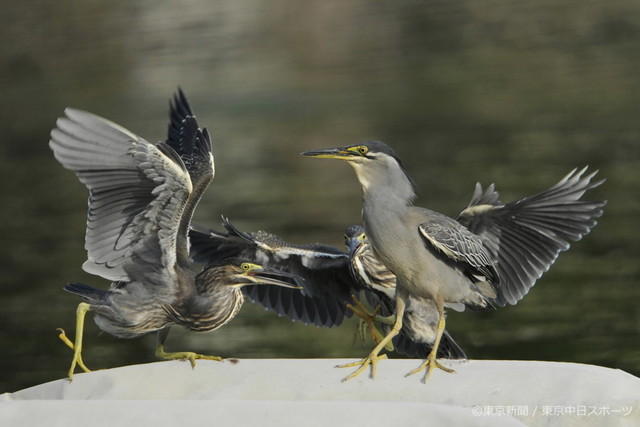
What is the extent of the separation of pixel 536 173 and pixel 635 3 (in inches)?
221

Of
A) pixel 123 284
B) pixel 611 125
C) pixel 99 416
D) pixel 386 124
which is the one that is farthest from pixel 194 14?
pixel 99 416

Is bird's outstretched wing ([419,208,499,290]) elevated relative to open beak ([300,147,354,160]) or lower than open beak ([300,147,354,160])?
lower

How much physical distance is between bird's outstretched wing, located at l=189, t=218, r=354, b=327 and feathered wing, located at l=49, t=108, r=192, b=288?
0.57m

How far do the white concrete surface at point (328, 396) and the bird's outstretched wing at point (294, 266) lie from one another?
1011mm

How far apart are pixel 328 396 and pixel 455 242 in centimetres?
74

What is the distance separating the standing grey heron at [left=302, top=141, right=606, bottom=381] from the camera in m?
4.07

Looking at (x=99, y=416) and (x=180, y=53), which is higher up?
(x=99, y=416)

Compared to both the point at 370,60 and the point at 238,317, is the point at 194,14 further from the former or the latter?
the point at 238,317

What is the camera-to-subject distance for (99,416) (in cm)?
312

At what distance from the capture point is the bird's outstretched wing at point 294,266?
4.93 meters

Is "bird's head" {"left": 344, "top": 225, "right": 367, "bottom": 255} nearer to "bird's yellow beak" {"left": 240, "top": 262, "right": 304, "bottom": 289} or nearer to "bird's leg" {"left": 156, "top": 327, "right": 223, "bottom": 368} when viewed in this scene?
"bird's yellow beak" {"left": 240, "top": 262, "right": 304, "bottom": 289}

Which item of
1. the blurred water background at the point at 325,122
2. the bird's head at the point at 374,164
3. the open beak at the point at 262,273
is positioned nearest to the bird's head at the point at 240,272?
the open beak at the point at 262,273

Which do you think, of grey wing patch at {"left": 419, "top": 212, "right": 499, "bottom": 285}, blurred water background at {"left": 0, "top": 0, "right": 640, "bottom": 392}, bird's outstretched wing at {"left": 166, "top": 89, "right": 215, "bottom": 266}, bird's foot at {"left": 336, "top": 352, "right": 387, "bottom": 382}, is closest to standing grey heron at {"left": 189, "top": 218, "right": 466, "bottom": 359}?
bird's outstretched wing at {"left": 166, "top": 89, "right": 215, "bottom": 266}

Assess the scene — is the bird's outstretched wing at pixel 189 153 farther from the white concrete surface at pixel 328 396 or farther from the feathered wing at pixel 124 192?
the white concrete surface at pixel 328 396
